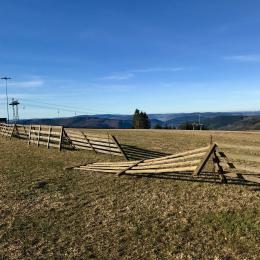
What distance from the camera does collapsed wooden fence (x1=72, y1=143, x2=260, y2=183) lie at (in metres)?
12.2

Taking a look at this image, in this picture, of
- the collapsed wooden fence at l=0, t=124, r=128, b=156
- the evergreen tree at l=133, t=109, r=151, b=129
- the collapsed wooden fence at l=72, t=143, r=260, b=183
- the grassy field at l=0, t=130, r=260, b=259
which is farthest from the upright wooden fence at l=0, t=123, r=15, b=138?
the evergreen tree at l=133, t=109, r=151, b=129

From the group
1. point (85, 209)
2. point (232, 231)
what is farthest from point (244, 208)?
point (85, 209)

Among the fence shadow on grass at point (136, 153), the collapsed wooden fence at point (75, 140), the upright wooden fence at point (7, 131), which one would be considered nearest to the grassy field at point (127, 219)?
the fence shadow on grass at point (136, 153)

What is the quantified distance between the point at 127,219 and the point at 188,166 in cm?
418

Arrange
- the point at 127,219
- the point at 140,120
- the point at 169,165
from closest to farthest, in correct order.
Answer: the point at 127,219 < the point at 169,165 < the point at 140,120

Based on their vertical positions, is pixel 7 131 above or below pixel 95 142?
above

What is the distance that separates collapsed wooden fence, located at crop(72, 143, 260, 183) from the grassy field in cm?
41

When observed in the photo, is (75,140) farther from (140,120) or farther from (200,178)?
(140,120)

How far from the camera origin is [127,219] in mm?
9719

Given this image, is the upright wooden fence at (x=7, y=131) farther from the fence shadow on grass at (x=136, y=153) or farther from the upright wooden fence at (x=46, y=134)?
the fence shadow on grass at (x=136, y=153)

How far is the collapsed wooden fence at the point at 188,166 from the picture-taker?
1217 cm

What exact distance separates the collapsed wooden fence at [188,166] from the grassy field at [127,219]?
0.41 metres

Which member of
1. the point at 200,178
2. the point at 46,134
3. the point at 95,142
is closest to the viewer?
the point at 200,178

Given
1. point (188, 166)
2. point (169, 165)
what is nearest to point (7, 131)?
point (169, 165)
